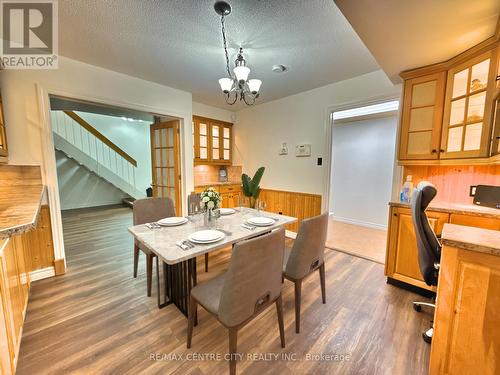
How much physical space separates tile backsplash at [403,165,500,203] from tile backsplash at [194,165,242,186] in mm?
3106

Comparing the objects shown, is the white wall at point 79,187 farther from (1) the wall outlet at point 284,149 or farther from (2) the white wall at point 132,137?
(1) the wall outlet at point 284,149

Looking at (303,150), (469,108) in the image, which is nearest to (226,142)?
(303,150)

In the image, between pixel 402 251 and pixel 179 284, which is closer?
pixel 179 284

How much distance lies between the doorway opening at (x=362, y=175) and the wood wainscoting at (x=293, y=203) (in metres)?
0.60

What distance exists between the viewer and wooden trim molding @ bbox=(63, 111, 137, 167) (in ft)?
17.2

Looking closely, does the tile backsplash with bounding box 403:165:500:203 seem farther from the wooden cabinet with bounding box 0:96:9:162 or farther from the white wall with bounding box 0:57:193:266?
the wooden cabinet with bounding box 0:96:9:162

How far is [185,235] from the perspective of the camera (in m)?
1.57

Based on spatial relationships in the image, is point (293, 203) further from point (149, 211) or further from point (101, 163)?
point (101, 163)

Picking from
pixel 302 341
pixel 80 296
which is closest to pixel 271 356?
pixel 302 341

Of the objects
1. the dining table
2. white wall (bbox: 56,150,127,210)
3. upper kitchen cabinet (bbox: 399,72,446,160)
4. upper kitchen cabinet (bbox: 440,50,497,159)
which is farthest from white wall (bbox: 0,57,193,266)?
white wall (bbox: 56,150,127,210)

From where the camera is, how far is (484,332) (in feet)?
3.19

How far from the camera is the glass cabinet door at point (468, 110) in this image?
1620 mm

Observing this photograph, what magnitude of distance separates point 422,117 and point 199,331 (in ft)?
9.33

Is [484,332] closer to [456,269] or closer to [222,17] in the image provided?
[456,269]
